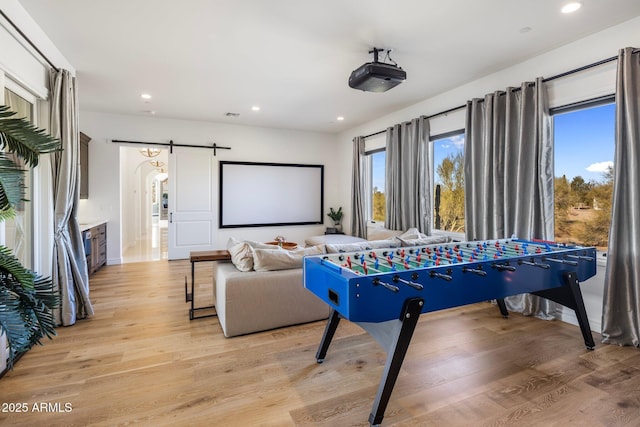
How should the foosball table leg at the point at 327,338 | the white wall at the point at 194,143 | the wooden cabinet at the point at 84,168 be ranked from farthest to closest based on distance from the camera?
the white wall at the point at 194,143 → the wooden cabinet at the point at 84,168 → the foosball table leg at the point at 327,338

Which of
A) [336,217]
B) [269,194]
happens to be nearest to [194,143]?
[269,194]

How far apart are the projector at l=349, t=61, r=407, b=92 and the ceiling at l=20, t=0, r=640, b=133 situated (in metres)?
0.28

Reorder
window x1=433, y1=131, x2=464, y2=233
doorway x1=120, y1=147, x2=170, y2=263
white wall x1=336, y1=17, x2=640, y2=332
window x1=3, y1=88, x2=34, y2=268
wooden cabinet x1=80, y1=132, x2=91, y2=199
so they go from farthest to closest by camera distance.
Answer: doorway x1=120, y1=147, x2=170, y2=263 < wooden cabinet x1=80, y1=132, x2=91, y2=199 < window x1=433, y1=131, x2=464, y2=233 < white wall x1=336, y1=17, x2=640, y2=332 < window x1=3, y1=88, x2=34, y2=268

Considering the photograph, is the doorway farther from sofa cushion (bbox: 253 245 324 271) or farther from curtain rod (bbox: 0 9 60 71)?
sofa cushion (bbox: 253 245 324 271)

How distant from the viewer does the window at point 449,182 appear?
15.3 ft

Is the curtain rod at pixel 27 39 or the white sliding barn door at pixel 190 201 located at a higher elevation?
the curtain rod at pixel 27 39

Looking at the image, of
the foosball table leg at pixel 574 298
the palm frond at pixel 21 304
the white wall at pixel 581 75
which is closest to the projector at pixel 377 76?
the white wall at pixel 581 75

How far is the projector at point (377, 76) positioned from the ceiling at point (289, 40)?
0.28 meters

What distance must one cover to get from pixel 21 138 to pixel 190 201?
16.8 ft

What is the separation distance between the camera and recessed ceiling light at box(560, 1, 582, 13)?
8.25 ft

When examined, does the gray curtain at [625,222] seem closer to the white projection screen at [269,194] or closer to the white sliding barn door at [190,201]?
the white projection screen at [269,194]

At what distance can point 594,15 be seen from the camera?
2699 millimetres

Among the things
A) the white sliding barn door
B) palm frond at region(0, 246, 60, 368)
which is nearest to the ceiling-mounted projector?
palm frond at region(0, 246, 60, 368)

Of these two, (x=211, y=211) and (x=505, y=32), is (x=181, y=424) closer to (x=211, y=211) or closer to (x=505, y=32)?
(x=505, y=32)
